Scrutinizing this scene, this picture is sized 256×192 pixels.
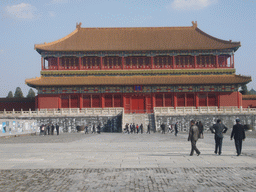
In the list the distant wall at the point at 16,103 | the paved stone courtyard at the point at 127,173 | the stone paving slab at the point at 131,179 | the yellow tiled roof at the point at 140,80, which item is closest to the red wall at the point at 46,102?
the yellow tiled roof at the point at 140,80

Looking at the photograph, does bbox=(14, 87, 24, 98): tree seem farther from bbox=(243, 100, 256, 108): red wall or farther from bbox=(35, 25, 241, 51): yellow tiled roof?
bbox=(243, 100, 256, 108): red wall

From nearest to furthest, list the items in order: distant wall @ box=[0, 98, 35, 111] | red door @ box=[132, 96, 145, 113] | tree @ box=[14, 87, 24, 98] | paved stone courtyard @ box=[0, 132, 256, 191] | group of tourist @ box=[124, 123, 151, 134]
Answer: paved stone courtyard @ box=[0, 132, 256, 191]
group of tourist @ box=[124, 123, 151, 134]
red door @ box=[132, 96, 145, 113]
distant wall @ box=[0, 98, 35, 111]
tree @ box=[14, 87, 24, 98]

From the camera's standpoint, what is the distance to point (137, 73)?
54.9 m

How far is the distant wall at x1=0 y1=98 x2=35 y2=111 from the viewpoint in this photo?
53531 millimetres

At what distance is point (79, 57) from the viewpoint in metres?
55.2

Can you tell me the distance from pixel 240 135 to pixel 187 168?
15.6 ft

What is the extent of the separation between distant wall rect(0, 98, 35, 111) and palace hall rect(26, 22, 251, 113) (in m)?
2.11

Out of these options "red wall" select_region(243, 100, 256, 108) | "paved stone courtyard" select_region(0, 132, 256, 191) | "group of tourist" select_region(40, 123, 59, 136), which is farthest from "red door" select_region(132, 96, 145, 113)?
"paved stone courtyard" select_region(0, 132, 256, 191)

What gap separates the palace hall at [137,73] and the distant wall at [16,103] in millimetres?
2111

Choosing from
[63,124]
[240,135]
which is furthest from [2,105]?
[240,135]

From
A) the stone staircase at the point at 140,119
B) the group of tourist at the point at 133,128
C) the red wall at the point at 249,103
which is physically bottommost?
the group of tourist at the point at 133,128

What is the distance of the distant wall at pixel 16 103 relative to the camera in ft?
176

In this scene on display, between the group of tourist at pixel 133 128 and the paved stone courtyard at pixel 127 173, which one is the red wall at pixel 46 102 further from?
the paved stone courtyard at pixel 127 173

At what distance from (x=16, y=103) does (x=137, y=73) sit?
20.0m
